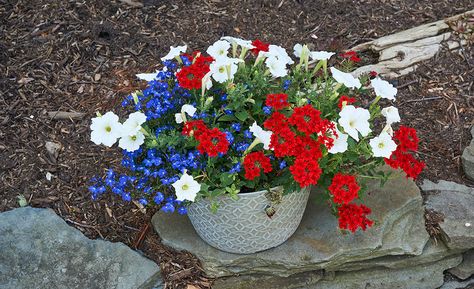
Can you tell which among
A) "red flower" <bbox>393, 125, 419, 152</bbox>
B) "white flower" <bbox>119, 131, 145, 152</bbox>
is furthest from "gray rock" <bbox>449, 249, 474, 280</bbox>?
"white flower" <bbox>119, 131, 145, 152</bbox>

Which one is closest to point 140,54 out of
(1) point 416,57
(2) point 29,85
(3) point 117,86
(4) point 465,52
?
(3) point 117,86

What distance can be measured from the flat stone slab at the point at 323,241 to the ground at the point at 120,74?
3.7 inches

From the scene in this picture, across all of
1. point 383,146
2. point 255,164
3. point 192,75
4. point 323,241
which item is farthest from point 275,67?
point 323,241

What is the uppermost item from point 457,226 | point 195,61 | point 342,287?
point 195,61

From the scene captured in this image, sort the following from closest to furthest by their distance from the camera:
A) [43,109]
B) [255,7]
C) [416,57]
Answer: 1. [43,109]
2. [416,57]
3. [255,7]

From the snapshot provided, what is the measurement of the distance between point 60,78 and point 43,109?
287 mm

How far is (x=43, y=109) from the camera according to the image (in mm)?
3912

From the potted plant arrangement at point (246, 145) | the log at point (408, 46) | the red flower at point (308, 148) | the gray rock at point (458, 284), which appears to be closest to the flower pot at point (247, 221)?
the potted plant arrangement at point (246, 145)

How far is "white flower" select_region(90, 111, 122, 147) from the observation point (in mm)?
2658

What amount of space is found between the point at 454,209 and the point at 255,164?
4.19 feet

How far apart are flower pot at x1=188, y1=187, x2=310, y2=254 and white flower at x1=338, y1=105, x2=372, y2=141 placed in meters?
0.42

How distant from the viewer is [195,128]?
264 cm

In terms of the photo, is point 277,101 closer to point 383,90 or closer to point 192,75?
point 192,75

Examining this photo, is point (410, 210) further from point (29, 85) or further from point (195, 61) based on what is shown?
point (29, 85)
